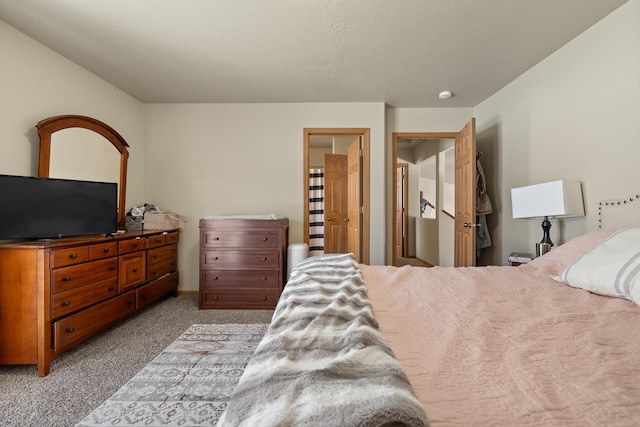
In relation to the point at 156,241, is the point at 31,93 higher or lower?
higher

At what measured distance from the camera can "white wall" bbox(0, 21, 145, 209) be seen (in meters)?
2.10

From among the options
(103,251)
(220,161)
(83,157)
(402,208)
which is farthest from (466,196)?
(83,157)

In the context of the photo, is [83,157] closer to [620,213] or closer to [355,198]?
[355,198]

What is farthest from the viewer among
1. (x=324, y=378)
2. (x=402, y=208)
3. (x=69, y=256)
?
(x=402, y=208)

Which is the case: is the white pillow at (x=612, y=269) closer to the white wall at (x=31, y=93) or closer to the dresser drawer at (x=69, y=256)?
the dresser drawer at (x=69, y=256)

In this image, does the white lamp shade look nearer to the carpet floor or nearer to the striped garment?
the striped garment

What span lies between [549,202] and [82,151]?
407cm

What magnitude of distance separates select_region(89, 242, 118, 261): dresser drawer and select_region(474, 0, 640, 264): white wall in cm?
382

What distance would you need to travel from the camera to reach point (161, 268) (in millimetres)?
3182

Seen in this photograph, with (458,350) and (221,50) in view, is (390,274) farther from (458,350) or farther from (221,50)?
(221,50)

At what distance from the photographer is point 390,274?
1.70 m

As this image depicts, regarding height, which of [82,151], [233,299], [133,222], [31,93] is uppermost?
[31,93]

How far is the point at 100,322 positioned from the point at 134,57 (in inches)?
90.1

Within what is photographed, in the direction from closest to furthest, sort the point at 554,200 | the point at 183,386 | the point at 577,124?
the point at 183,386 → the point at 554,200 → the point at 577,124
